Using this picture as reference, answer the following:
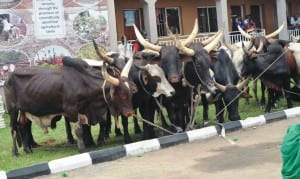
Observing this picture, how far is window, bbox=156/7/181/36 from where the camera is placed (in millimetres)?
25609

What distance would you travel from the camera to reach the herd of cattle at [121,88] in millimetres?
8703

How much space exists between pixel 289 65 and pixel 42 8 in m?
9.35

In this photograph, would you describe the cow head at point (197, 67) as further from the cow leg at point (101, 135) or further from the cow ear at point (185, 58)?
the cow leg at point (101, 135)

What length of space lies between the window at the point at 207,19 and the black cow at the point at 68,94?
18.4m

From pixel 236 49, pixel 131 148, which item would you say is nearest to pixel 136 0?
pixel 236 49

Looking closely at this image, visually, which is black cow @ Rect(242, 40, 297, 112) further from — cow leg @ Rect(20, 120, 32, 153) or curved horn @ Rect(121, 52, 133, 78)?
cow leg @ Rect(20, 120, 32, 153)

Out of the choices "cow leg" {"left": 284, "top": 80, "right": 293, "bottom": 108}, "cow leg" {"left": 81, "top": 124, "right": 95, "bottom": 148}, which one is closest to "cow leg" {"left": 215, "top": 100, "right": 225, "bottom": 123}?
"cow leg" {"left": 284, "top": 80, "right": 293, "bottom": 108}

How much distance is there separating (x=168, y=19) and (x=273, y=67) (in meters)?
15.4

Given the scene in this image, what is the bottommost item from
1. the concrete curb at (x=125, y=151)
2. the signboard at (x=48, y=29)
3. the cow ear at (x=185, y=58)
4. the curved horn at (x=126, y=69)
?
the concrete curb at (x=125, y=151)

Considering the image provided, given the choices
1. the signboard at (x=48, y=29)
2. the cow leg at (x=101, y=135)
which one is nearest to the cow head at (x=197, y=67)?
the cow leg at (x=101, y=135)

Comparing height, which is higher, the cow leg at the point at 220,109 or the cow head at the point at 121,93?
the cow head at the point at 121,93

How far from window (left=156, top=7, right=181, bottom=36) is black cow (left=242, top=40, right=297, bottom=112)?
14.0m

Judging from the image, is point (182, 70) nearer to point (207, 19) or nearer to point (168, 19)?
point (168, 19)

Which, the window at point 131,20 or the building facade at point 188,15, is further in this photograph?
the window at point 131,20
